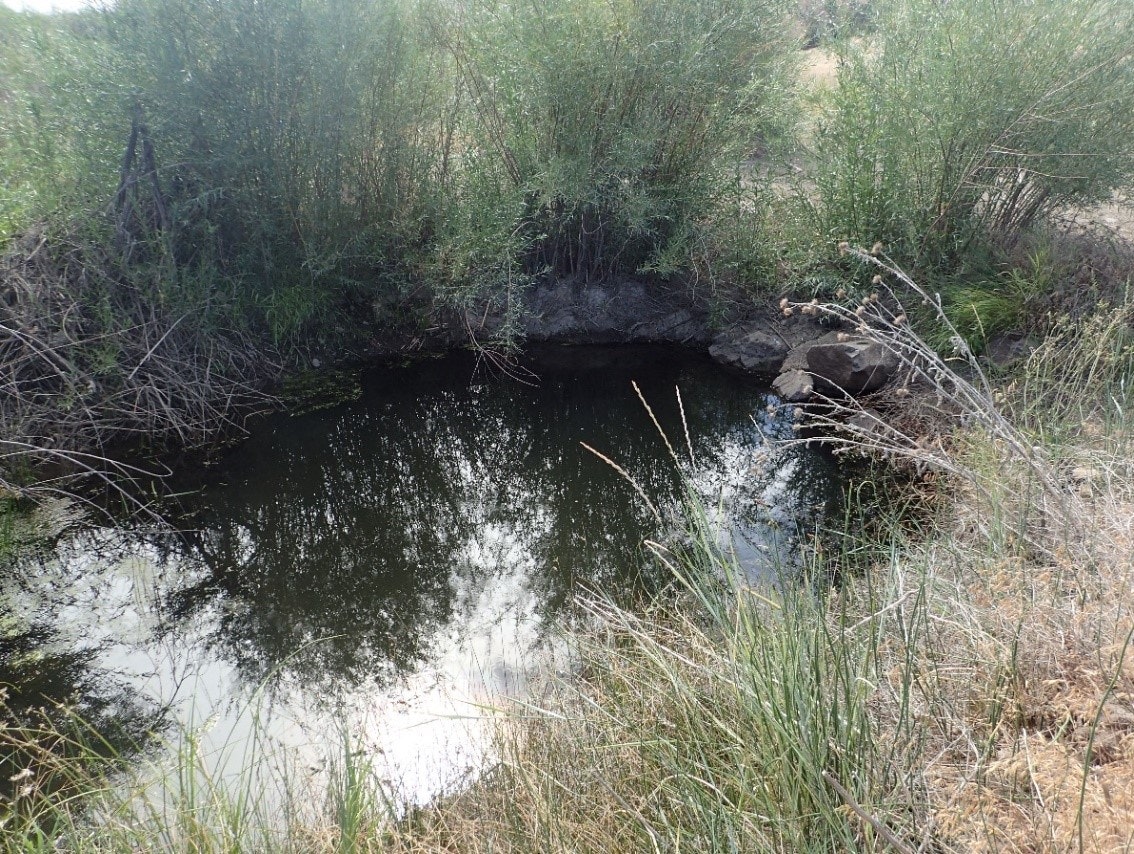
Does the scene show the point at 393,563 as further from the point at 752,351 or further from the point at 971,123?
the point at 971,123

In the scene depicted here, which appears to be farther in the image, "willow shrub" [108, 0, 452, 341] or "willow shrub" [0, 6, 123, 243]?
"willow shrub" [108, 0, 452, 341]

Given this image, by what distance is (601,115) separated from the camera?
6188 millimetres

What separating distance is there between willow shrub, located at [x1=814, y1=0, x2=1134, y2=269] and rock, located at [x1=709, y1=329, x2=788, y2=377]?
3.37 ft

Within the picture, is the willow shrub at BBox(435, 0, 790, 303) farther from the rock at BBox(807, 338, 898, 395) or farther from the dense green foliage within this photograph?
the rock at BBox(807, 338, 898, 395)

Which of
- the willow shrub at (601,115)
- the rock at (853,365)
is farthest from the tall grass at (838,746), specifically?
the willow shrub at (601,115)

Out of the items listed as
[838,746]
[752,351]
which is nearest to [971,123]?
[752,351]

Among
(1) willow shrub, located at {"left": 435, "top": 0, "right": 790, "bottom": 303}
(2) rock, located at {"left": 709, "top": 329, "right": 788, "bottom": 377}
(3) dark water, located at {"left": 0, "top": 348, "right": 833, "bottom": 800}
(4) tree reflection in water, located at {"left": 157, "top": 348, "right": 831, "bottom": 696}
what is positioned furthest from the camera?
(2) rock, located at {"left": 709, "top": 329, "right": 788, "bottom": 377}

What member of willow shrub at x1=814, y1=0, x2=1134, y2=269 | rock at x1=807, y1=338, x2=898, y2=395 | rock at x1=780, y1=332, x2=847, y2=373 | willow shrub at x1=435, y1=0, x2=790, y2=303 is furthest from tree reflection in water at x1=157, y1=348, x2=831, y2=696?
willow shrub at x1=814, y1=0, x2=1134, y2=269

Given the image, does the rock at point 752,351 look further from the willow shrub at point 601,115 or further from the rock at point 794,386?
the willow shrub at point 601,115

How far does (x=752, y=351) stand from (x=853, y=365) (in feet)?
3.88

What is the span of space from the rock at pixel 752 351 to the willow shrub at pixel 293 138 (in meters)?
2.86

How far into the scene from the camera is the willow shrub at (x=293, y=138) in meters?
5.00

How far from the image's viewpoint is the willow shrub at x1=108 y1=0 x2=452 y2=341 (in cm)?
500

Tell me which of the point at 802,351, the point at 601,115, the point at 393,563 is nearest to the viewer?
the point at 393,563
